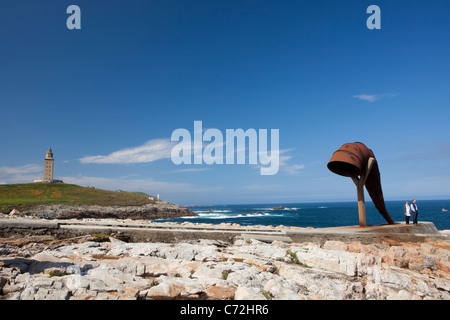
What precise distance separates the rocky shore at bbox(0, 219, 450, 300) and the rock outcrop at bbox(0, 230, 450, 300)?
0.02 metres

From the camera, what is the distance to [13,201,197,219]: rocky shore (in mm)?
51681

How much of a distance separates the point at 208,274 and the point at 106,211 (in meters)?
62.3

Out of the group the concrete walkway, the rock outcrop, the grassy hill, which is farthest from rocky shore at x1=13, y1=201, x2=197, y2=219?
the rock outcrop

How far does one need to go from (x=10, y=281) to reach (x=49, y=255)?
7.83 feet

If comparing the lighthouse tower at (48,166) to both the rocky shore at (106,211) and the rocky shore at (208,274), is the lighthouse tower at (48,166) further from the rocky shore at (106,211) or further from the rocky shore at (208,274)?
the rocky shore at (208,274)

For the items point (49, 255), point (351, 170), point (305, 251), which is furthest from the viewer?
point (351, 170)

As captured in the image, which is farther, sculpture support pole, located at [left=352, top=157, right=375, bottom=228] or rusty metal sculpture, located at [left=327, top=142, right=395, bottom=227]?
sculpture support pole, located at [left=352, top=157, right=375, bottom=228]

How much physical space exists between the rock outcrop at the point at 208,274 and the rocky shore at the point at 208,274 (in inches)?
0.6

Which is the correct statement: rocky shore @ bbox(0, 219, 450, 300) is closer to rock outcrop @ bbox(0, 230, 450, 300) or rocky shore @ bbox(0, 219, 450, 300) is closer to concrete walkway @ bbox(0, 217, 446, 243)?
rock outcrop @ bbox(0, 230, 450, 300)

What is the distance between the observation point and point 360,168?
13.5m

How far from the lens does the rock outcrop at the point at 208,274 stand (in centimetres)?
A: 546
